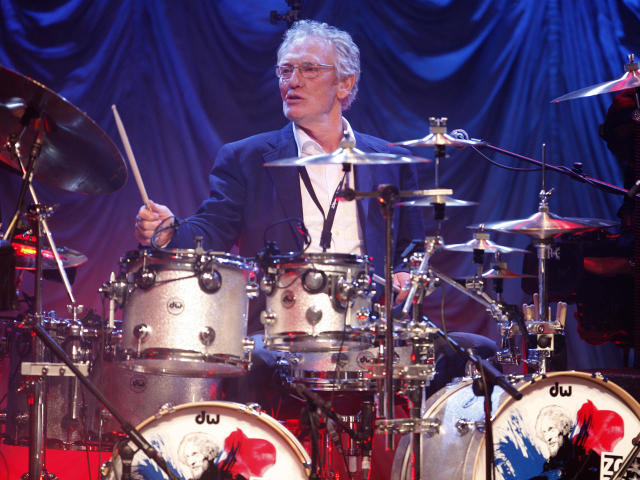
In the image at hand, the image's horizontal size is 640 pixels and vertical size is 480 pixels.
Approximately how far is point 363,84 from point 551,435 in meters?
2.53

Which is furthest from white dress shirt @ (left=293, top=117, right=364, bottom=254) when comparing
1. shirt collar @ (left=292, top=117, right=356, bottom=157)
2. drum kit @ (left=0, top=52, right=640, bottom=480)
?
drum kit @ (left=0, top=52, right=640, bottom=480)

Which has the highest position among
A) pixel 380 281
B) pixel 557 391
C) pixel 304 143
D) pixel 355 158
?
pixel 304 143

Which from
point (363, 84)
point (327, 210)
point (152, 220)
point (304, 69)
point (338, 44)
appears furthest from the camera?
point (363, 84)

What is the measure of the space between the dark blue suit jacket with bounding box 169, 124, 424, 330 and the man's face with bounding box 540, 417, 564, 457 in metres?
1.25

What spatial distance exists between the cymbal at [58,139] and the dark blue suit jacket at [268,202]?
112 centimetres

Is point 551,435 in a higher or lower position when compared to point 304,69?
lower

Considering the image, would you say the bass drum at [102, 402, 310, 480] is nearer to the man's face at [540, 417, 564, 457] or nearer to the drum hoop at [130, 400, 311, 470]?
the drum hoop at [130, 400, 311, 470]

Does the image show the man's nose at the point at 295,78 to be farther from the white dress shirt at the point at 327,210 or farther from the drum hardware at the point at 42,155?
the drum hardware at the point at 42,155

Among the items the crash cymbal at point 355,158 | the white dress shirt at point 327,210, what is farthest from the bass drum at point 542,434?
the white dress shirt at point 327,210

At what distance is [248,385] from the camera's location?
3.56m

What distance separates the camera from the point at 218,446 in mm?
2787

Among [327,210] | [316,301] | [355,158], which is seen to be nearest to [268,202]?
[327,210]

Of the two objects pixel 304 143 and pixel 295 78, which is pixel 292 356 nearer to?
pixel 304 143

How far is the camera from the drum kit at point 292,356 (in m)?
2.62
